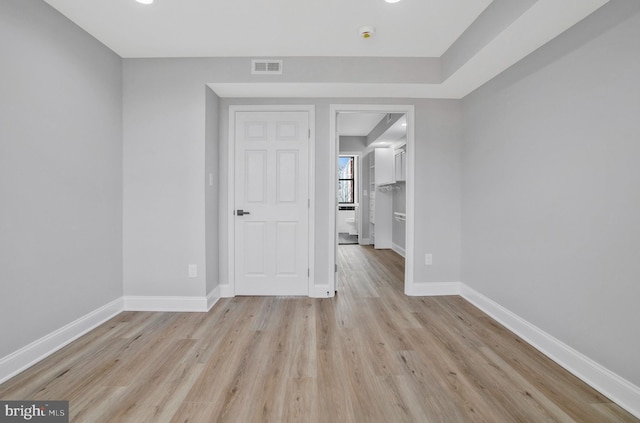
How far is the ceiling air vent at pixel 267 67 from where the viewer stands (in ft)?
8.96

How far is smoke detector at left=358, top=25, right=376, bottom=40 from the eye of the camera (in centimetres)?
226

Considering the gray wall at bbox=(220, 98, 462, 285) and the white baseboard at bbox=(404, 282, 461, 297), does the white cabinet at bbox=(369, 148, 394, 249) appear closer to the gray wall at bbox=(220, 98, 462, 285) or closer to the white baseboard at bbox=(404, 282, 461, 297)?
the gray wall at bbox=(220, 98, 462, 285)

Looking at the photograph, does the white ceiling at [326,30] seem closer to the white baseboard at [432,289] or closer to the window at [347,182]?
the white baseboard at [432,289]

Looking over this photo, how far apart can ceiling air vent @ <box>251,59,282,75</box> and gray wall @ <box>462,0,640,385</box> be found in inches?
79.6

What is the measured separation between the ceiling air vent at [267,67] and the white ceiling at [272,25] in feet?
0.23

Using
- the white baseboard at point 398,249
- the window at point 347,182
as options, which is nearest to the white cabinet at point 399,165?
the white baseboard at point 398,249

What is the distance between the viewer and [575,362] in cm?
181

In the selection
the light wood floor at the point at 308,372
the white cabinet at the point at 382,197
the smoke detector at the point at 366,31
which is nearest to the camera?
the light wood floor at the point at 308,372

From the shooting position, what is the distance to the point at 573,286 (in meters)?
1.86

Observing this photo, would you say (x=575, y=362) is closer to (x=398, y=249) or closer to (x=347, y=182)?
(x=398, y=249)

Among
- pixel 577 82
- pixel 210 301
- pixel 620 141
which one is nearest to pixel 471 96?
pixel 577 82

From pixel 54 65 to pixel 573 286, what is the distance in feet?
12.6

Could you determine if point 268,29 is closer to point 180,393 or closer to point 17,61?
point 17,61

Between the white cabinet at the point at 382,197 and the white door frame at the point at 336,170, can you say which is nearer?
the white door frame at the point at 336,170
